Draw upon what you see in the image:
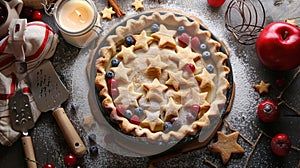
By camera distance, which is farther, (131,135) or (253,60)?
(253,60)

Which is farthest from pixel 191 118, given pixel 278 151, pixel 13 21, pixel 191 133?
pixel 13 21

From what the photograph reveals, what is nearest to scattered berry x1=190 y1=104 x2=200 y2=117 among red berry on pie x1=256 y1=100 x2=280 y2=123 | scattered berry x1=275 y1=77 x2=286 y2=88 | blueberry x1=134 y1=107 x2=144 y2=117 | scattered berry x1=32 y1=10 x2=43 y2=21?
blueberry x1=134 y1=107 x2=144 y2=117

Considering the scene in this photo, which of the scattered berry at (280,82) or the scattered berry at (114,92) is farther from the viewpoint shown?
the scattered berry at (280,82)

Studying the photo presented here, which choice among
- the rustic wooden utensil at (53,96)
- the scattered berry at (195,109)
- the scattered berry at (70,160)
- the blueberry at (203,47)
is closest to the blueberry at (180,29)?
the blueberry at (203,47)

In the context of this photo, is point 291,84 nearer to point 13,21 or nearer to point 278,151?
point 278,151

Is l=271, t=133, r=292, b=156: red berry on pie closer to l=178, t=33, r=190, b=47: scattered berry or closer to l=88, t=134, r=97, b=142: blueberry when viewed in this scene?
l=178, t=33, r=190, b=47: scattered berry

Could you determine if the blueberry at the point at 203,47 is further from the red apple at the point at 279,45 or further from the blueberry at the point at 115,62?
the blueberry at the point at 115,62
